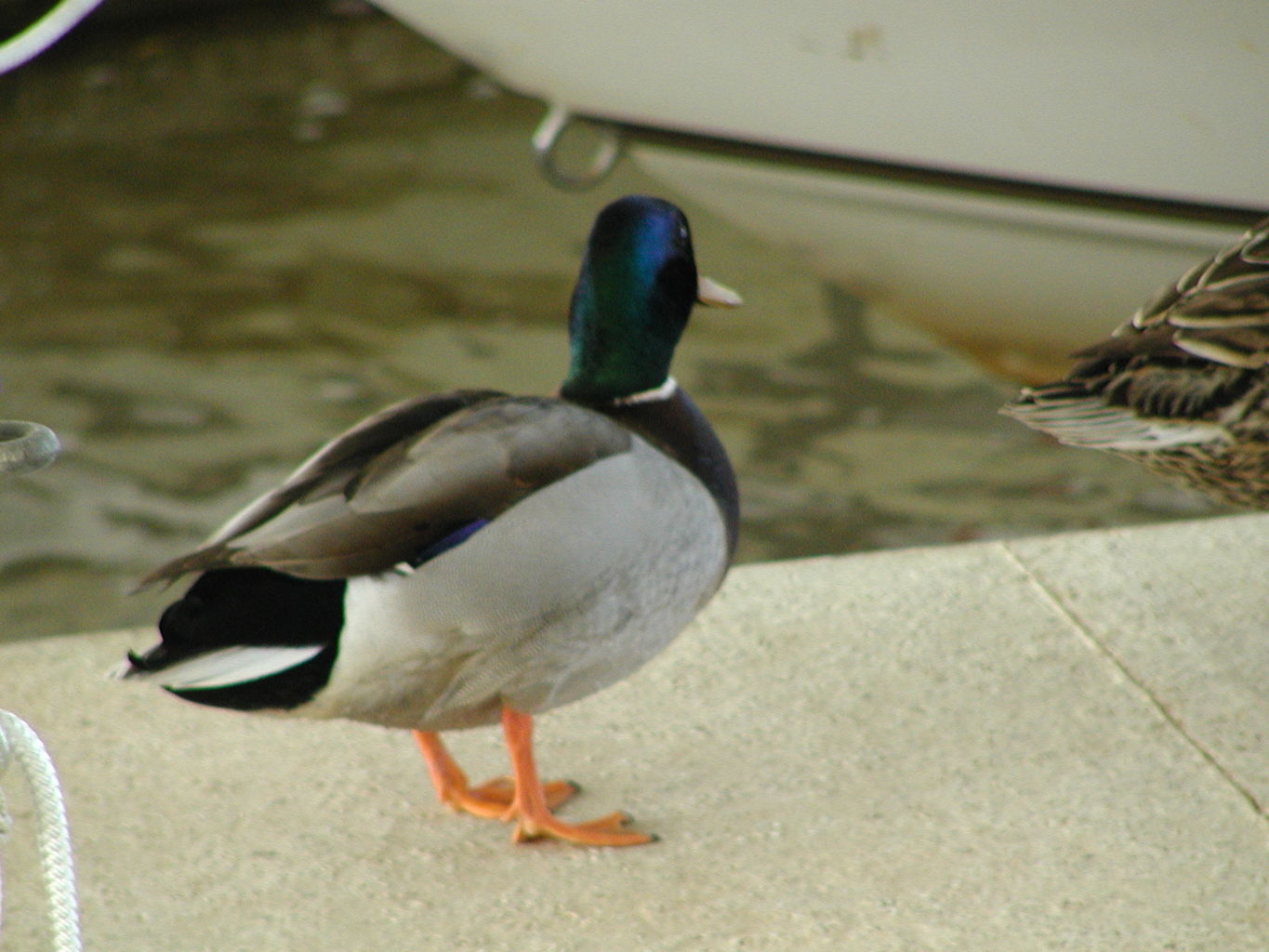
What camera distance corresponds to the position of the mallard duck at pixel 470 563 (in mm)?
1880

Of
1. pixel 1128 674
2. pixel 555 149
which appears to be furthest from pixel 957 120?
pixel 1128 674

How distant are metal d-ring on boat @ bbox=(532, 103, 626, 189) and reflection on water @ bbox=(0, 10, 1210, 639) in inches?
40.2

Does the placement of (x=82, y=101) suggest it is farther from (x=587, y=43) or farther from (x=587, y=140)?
(x=587, y=43)

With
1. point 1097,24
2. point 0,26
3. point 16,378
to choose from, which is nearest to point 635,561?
point 1097,24

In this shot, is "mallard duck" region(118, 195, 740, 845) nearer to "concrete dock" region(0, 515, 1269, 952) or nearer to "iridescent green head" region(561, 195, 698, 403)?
"iridescent green head" region(561, 195, 698, 403)

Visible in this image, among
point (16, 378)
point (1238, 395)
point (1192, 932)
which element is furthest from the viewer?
point (16, 378)

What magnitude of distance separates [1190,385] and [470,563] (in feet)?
3.95

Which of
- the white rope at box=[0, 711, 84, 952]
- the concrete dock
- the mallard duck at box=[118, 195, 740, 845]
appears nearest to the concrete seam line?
the concrete dock

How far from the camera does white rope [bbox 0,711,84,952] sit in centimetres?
151

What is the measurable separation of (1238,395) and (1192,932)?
2.87 feet

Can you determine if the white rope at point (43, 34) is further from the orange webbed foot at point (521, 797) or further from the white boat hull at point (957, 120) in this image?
the white boat hull at point (957, 120)

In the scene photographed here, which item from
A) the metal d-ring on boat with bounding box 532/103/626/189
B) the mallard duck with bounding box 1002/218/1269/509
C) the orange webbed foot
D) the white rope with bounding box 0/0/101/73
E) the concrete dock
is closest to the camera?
the white rope with bounding box 0/0/101/73

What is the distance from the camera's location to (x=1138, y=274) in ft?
13.2

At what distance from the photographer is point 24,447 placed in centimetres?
138
